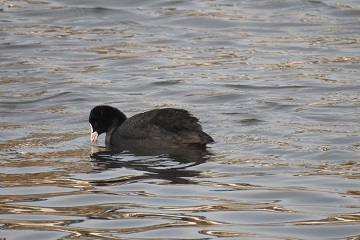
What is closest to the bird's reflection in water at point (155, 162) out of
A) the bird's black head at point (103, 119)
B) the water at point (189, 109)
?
the water at point (189, 109)

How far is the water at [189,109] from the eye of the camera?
8.04m

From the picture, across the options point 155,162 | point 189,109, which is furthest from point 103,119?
point 189,109

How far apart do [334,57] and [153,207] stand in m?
8.53

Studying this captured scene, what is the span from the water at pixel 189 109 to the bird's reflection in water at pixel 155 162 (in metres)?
0.03

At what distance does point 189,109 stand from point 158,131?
225cm

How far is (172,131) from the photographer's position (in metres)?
11.1

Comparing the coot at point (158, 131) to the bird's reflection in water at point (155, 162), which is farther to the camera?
the coot at point (158, 131)

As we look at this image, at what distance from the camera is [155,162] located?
413 inches

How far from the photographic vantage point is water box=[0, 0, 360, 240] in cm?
804

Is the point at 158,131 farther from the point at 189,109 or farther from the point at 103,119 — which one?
the point at 189,109

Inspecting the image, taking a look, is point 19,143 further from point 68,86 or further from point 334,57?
point 334,57

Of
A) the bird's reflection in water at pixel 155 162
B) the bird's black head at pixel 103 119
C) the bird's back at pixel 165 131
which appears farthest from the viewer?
the bird's black head at pixel 103 119

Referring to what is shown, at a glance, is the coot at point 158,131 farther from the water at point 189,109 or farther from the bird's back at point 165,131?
the water at point 189,109

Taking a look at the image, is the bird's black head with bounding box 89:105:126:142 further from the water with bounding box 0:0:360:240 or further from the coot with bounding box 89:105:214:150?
the water with bounding box 0:0:360:240
